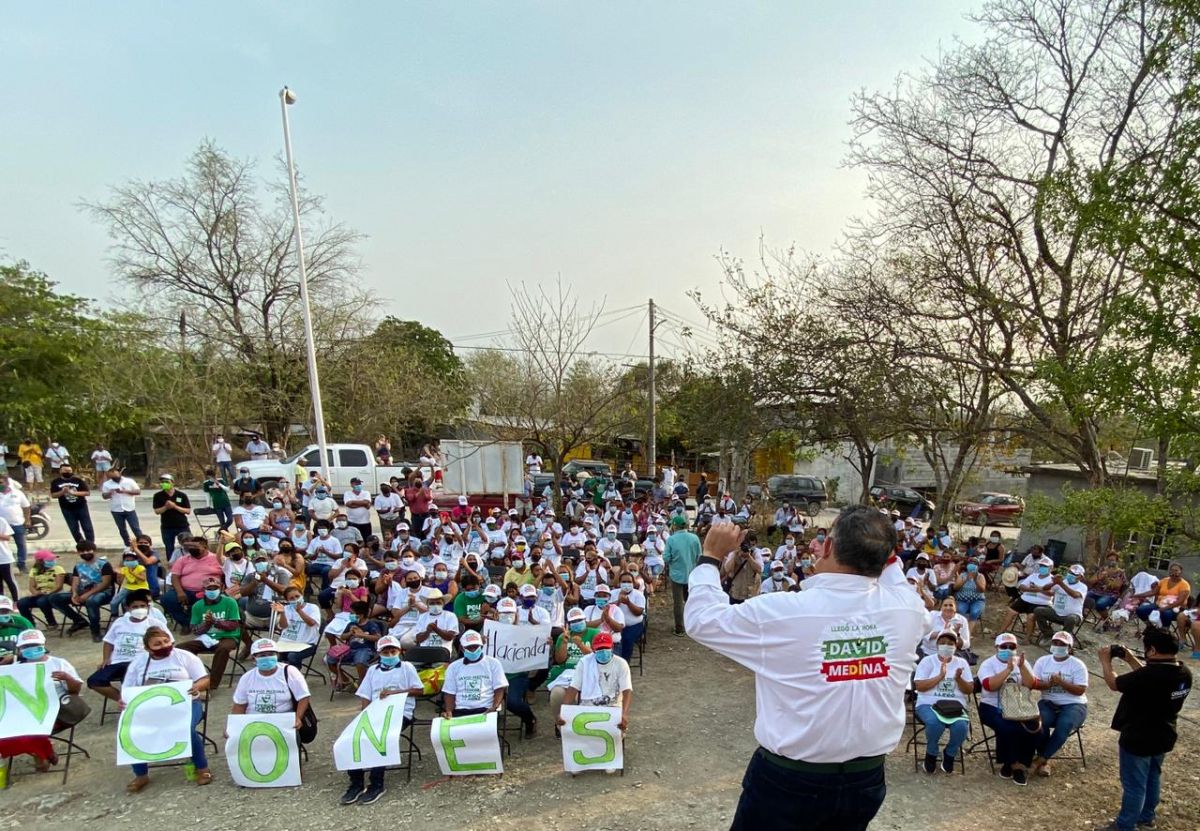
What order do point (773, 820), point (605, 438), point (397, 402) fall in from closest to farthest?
1. point (773, 820)
2. point (605, 438)
3. point (397, 402)

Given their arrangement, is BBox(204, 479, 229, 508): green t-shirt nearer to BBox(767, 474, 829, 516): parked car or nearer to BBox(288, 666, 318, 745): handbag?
BBox(288, 666, 318, 745): handbag

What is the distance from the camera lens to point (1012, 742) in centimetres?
627

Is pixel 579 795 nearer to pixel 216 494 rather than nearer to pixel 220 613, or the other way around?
pixel 220 613

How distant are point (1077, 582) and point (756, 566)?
186 inches

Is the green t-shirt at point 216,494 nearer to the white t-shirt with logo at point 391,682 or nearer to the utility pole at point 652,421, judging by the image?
the white t-shirt with logo at point 391,682

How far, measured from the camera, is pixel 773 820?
7.41 ft

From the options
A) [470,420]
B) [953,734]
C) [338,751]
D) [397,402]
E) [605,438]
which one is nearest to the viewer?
[338,751]

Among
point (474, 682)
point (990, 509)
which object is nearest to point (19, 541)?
point (474, 682)

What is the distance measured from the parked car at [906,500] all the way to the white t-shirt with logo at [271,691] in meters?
22.0

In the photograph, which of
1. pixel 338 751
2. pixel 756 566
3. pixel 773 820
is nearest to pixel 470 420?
pixel 756 566

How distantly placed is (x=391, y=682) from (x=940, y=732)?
5.11m

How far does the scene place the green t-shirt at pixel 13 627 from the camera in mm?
7121

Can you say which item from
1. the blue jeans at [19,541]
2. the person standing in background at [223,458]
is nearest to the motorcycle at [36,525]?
the blue jeans at [19,541]

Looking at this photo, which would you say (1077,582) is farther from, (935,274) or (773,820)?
(773,820)
